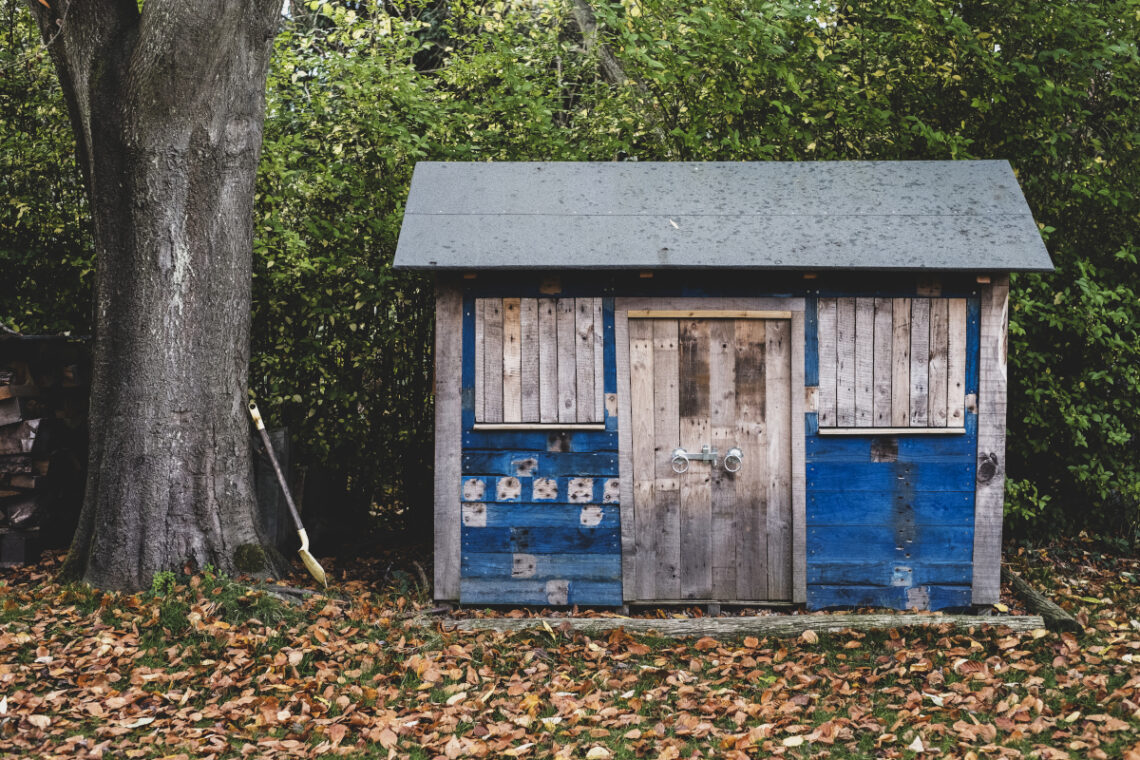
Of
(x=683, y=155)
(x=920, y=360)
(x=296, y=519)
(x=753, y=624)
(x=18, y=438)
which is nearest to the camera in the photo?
(x=753, y=624)

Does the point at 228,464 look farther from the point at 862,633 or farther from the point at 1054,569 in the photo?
the point at 1054,569

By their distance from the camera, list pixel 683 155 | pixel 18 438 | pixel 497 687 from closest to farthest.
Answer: pixel 497 687 → pixel 18 438 → pixel 683 155

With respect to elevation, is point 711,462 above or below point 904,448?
below

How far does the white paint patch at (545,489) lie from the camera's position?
6.03 meters

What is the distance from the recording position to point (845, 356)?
5945mm

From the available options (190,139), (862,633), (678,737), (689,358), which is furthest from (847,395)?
(190,139)

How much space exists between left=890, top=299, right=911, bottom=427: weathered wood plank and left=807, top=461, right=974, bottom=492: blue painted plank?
12.6 inches

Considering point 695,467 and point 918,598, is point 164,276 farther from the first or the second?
point 918,598

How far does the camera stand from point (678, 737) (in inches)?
175

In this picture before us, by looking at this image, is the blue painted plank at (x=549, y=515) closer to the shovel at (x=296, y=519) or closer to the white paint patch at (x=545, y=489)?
the white paint patch at (x=545, y=489)

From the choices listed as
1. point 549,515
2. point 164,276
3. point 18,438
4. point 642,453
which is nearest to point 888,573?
point 642,453

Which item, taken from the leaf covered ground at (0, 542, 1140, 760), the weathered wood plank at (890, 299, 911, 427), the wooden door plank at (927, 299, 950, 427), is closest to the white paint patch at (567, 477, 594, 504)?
the leaf covered ground at (0, 542, 1140, 760)

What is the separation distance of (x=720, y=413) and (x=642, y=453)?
0.59m

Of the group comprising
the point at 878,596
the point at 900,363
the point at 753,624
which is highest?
the point at 900,363
